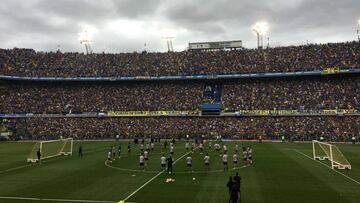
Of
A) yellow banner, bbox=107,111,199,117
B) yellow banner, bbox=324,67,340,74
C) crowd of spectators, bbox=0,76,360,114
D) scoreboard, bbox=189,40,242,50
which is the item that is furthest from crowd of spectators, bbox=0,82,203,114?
yellow banner, bbox=324,67,340,74

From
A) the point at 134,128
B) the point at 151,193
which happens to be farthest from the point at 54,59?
the point at 151,193

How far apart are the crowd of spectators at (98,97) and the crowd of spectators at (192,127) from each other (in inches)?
107

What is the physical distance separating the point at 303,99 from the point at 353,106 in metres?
9.09

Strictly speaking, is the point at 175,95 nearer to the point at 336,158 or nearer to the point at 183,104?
the point at 183,104

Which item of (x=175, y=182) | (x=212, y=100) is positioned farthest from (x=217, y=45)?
(x=175, y=182)

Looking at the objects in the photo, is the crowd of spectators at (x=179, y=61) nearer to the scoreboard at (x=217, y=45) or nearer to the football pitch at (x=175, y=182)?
the scoreboard at (x=217, y=45)

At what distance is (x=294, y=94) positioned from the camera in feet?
236

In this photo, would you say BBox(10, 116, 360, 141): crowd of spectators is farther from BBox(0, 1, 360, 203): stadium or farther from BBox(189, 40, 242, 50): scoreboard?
BBox(189, 40, 242, 50): scoreboard

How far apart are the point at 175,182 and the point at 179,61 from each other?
60.4 metres

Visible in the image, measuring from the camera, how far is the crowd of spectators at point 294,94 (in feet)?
221

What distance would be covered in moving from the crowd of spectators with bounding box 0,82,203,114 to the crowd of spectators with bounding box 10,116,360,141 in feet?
8.89

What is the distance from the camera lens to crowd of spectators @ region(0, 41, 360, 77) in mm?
74500

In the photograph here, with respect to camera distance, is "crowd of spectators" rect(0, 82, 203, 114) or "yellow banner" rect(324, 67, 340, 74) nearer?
"yellow banner" rect(324, 67, 340, 74)

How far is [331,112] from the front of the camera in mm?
65375
